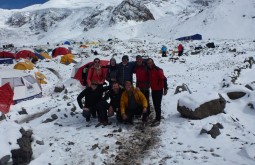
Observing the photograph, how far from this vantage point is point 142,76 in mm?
10562

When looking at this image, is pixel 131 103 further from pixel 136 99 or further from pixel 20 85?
pixel 20 85

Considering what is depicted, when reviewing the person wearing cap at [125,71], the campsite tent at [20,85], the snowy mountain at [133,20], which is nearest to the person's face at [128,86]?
the person wearing cap at [125,71]

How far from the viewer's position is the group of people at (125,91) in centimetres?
1023

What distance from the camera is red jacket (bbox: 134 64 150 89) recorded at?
10.5m

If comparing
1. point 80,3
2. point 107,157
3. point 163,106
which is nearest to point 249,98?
point 163,106

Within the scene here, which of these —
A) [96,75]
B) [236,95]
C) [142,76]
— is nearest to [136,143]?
[142,76]

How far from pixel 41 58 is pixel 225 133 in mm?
37501

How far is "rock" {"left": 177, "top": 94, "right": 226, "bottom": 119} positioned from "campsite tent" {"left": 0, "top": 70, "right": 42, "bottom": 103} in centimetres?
1122

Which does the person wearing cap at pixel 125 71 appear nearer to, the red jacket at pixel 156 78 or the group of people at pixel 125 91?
the group of people at pixel 125 91

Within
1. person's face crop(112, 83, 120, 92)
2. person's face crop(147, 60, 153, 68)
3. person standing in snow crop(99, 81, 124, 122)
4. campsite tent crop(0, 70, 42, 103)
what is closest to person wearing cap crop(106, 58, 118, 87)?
person standing in snow crop(99, 81, 124, 122)

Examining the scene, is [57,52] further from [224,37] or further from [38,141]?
[38,141]

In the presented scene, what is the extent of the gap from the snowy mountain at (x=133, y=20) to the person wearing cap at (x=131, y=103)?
166ft

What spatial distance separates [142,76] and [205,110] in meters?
2.20

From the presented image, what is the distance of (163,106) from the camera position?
1273 centimetres
